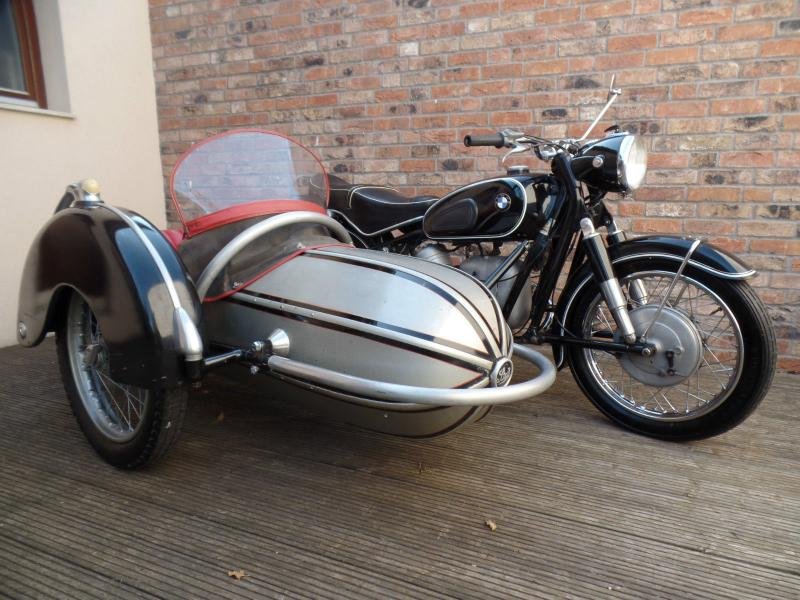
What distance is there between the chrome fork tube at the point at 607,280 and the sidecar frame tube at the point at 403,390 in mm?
639

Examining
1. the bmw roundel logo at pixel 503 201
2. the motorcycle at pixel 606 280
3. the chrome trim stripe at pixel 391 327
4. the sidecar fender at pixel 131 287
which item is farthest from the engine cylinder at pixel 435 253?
the sidecar fender at pixel 131 287

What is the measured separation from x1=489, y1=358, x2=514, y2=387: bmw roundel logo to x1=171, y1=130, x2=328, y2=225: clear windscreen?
3.51 feet

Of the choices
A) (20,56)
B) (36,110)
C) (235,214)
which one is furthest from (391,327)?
(20,56)

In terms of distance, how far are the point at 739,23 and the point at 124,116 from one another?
4110 mm

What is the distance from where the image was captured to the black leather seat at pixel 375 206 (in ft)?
9.22

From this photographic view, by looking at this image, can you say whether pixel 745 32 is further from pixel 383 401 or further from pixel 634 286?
pixel 383 401

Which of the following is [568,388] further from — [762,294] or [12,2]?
[12,2]

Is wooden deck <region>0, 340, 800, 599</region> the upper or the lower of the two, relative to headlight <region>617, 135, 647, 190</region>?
lower

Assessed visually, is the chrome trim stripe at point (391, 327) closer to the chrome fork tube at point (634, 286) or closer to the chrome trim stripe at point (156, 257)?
the chrome trim stripe at point (156, 257)

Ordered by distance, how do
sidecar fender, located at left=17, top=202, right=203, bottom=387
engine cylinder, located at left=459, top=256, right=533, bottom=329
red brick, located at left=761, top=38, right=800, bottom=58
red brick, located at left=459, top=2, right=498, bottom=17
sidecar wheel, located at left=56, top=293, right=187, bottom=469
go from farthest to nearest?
red brick, located at left=459, top=2, right=498, bottom=17 → red brick, located at left=761, top=38, right=800, bottom=58 → engine cylinder, located at left=459, top=256, right=533, bottom=329 → sidecar wheel, located at left=56, top=293, right=187, bottom=469 → sidecar fender, located at left=17, top=202, right=203, bottom=387

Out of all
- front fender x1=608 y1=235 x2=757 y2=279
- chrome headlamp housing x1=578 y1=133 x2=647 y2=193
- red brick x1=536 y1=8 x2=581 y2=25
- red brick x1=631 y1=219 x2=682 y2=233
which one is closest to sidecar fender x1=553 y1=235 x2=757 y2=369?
front fender x1=608 y1=235 x2=757 y2=279

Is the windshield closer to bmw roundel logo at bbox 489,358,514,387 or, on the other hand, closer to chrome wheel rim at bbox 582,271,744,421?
bmw roundel logo at bbox 489,358,514,387

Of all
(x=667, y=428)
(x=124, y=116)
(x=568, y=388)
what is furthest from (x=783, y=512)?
(x=124, y=116)

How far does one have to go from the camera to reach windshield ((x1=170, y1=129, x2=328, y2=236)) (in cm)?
219
